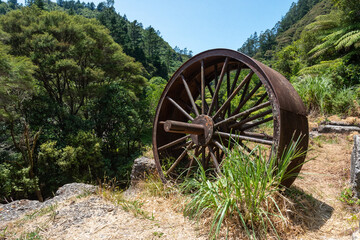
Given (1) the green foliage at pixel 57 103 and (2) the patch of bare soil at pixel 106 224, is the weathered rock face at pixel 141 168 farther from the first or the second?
(1) the green foliage at pixel 57 103

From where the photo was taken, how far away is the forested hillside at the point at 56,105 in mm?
10742

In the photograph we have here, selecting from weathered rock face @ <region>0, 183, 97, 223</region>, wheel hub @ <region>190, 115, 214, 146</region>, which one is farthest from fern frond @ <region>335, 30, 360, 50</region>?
weathered rock face @ <region>0, 183, 97, 223</region>

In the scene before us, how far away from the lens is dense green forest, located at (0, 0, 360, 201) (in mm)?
8680

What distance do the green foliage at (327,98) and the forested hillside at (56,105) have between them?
846 cm

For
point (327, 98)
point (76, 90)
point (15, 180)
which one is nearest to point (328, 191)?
point (327, 98)

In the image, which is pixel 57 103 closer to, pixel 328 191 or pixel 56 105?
pixel 56 105

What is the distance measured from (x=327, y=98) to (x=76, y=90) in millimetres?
15533

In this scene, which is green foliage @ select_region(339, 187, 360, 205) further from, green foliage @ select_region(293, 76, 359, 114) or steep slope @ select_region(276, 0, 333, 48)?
steep slope @ select_region(276, 0, 333, 48)

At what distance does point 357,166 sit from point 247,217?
150 centimetres

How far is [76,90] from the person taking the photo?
15.7 metres

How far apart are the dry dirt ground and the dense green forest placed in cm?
330

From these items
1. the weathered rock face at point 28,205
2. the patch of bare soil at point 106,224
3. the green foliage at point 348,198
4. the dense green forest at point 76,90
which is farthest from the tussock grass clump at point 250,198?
the dense green forest at point 76,90

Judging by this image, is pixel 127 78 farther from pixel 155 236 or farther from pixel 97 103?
pixel 155 236

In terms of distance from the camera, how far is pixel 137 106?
1941 cm
